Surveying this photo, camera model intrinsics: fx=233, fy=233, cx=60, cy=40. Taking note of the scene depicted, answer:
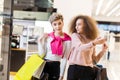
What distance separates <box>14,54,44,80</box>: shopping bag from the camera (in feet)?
6.81

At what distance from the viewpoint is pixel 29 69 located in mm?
2137

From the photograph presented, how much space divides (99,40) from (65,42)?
0.46 meters

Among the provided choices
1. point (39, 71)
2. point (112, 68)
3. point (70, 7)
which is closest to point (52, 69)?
point (39, 71)

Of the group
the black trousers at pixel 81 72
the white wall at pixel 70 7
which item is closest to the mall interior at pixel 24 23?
the white wall at pixel 70 7

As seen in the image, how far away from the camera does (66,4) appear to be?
4547mm

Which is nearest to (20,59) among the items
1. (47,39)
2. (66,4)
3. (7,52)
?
(66,4)

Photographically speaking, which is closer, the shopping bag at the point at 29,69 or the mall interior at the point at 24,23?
the mall interior at the point at 24,23

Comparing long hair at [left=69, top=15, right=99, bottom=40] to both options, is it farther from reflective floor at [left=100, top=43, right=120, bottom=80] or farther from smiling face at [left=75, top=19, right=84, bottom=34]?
reflective floor at [left=100, top=43, right=120, bottom=80]

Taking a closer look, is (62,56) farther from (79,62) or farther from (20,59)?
(20,59)

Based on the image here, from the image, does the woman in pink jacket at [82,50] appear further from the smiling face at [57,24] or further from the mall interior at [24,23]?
the mall interior at [24,23]

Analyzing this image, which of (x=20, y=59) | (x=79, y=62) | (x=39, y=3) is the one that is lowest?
(x=20, y=59)

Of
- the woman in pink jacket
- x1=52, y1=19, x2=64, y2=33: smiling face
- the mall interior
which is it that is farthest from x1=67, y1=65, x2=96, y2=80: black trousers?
the mall interior

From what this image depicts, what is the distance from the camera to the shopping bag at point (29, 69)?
81.7 inches

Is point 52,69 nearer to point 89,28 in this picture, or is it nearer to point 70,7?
point 89,28
